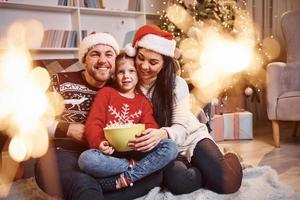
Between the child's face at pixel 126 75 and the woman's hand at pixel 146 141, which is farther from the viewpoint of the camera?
the child's face at pixel 126 75

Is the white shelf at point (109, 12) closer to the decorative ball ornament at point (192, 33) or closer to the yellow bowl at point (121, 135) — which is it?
the decorative ball ornament at point (192, 33)

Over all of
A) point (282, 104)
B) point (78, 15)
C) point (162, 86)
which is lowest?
point (282, 104)

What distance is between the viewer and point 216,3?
3084 mm

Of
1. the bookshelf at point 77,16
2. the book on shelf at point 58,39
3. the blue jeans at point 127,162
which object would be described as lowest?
the blue jeans at point 127,162

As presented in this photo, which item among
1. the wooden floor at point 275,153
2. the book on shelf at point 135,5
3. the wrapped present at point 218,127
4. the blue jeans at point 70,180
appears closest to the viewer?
the blue jeans at point 70,180

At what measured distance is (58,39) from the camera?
300 cm

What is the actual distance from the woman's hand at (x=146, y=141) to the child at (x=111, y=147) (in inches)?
0.7

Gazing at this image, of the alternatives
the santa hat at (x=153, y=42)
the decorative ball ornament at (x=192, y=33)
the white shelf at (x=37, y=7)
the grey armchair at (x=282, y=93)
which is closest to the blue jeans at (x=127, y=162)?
the santa hat at (x=153, y=42)

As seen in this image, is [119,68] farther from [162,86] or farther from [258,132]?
[258,132]

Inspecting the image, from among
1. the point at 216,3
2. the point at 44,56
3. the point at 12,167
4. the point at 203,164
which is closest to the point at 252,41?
the point at 216,3

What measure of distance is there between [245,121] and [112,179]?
177 cm

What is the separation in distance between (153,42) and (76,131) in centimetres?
46

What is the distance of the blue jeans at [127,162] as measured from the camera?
1.14m

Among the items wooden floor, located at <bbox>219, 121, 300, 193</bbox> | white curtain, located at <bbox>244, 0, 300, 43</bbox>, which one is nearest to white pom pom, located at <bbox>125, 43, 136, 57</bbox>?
wooden floor, located at <bbox>219, 121, 300, 193</bbox>
